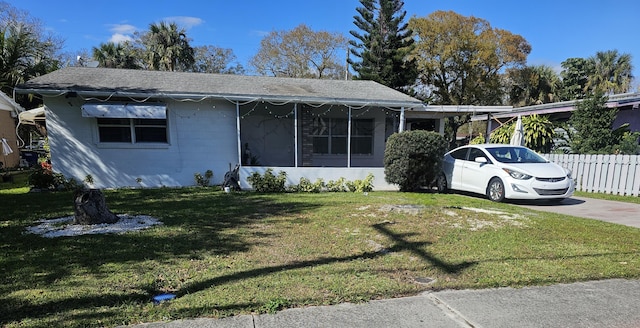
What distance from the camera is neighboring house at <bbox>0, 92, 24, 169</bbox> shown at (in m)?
14.4

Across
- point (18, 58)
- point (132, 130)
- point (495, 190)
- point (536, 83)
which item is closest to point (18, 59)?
point (18, 58)

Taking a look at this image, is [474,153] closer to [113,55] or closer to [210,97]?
[210,97]

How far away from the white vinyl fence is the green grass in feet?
14.6

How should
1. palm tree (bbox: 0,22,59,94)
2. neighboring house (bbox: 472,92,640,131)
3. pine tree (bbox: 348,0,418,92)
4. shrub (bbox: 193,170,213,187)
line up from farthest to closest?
1. pine tree (bbox: 348,0,418,92)
2. palm tree (bbox: 0,22,59,94)
3. neighboring house (bbox: 472,92,640,131)
4. shrub (bbox: 193,170,213,187)

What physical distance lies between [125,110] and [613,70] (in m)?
40.6

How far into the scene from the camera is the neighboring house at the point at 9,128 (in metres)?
14.4

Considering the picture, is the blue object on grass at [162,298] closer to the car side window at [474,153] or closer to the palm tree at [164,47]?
the car side window at [474,153]

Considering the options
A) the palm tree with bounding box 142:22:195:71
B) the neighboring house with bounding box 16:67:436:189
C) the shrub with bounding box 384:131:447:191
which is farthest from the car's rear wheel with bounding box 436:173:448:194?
the palm tree with bounding box 142:22:195:71

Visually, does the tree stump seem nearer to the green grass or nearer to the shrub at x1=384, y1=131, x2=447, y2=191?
the green grass

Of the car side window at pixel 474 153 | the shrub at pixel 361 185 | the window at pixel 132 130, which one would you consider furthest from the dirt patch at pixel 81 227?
the car side window at pixel 474 153

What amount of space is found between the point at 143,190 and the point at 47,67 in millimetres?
16103

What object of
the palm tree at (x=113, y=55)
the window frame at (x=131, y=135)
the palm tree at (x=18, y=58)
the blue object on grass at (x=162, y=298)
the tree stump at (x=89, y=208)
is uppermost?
the palm tree at (x=113, y=55)

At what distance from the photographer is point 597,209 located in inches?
297

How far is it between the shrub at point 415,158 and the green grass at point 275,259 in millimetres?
2890
